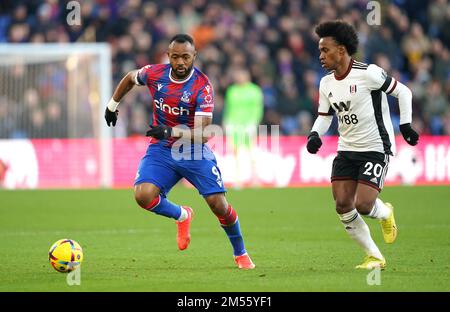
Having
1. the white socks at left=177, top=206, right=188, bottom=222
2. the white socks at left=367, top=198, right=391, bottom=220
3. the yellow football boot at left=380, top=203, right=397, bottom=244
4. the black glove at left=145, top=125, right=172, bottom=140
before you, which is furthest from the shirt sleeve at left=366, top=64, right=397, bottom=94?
the white socks at left=177, top=206, right=188, bottom=222

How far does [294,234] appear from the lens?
41.1 feet

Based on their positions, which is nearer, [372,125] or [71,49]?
[372,125]

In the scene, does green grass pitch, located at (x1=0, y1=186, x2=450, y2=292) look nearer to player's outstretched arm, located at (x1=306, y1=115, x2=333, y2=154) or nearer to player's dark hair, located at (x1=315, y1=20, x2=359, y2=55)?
player's outstretched arm, located at (x1=306, y1=115, x2=333, y2=154)

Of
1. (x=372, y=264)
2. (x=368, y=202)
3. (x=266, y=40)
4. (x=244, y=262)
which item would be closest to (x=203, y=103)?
(x=244, y=262)

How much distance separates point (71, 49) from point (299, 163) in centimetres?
554

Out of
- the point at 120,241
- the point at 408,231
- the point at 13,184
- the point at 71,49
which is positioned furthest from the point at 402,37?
the point at 120,241

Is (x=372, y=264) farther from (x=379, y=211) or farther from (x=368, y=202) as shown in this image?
(x=379, y=211)

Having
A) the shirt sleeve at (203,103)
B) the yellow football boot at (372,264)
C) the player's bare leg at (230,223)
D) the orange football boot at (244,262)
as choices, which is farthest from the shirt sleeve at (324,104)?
the orange football boot at (244,262)

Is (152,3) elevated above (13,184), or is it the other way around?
(152,3)

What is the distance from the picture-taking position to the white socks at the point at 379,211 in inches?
372

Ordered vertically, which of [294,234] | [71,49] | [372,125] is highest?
[71,49]

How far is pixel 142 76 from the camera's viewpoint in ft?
31.8

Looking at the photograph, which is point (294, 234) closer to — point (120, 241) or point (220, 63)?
point (120, 241)

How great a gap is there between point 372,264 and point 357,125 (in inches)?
51.2
